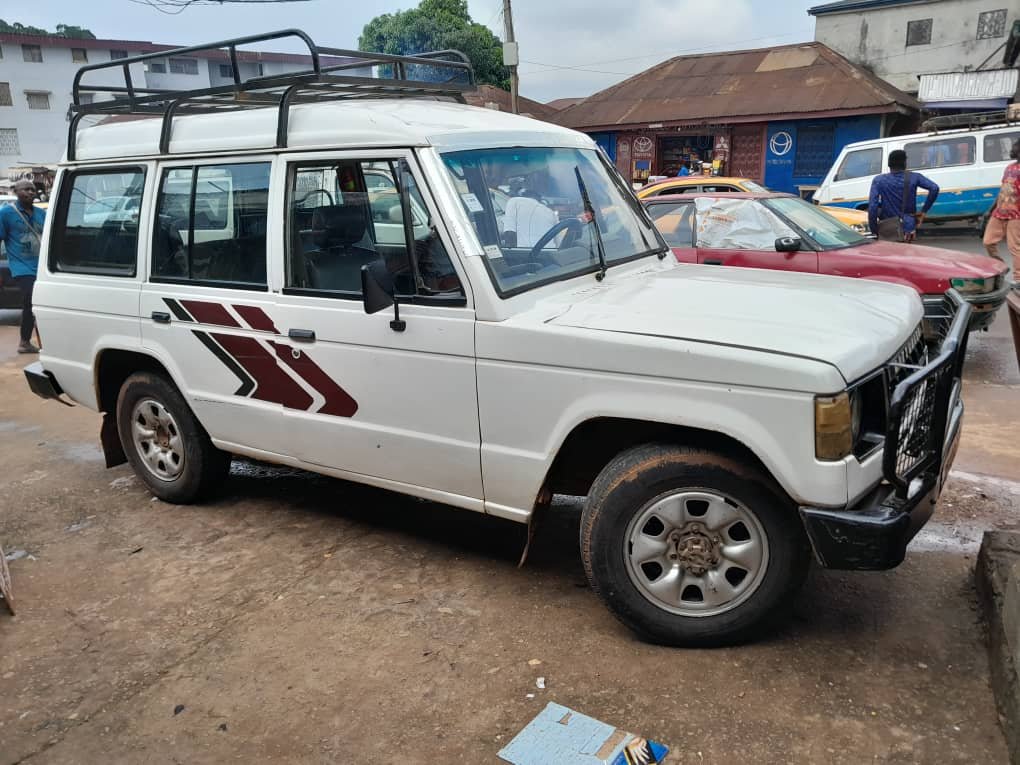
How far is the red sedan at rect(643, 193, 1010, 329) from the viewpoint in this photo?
6.69 meters

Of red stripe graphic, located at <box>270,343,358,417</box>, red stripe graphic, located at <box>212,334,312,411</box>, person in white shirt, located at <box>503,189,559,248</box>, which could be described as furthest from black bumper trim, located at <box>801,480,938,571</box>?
red stripe graphic, located at <box>212,334,312,411</box>

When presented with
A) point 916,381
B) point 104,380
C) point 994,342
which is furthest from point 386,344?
point 994,342

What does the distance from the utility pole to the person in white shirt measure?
16191 millimetres

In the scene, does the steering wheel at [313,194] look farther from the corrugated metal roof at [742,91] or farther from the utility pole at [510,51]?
the corrugated metal roof at [742,91]

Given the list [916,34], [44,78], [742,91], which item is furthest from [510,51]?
[44,78]

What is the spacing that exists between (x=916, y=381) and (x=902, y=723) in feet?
3.58

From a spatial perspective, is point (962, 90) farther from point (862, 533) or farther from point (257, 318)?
point (862, 533)

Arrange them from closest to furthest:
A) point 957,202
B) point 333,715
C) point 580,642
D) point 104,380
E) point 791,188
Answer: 1. point 333,715
2. point 580,642
3. point 104,380
4. point 957,202
5. point 791,188

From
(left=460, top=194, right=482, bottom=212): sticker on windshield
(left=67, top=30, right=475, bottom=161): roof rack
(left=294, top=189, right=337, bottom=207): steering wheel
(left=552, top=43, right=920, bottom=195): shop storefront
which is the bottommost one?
(left=460, top=194, right=482, bottom=212): sticker on windshield

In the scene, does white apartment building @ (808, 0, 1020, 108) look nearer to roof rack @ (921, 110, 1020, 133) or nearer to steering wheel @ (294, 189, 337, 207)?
roof rack @ (921, 110, 1020, 133)

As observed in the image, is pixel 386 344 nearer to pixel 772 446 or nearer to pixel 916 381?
pixel 772 446

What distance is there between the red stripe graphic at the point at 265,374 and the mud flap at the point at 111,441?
140 centimetres

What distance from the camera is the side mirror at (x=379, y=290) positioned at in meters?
3.24

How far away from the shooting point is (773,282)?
12.1ft
